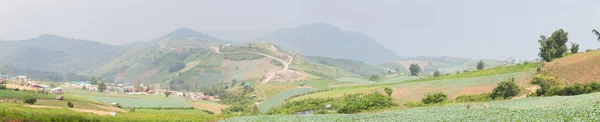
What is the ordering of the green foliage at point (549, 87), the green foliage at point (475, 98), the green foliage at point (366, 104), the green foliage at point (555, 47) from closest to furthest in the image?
the green foliage at point (549, 87), the green foliage at point (475, 98), the green foliage at point (366, 104), the green foliage at point (555, 47)

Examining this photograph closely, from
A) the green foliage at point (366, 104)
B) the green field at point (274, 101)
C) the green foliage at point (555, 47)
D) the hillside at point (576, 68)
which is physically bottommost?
the green field at point (274, 101)

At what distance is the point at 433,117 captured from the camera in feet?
159

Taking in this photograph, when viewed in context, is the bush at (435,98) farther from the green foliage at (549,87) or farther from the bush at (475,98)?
the green foliage at (549,87)

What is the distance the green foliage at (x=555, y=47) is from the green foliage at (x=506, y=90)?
33540 millimetres

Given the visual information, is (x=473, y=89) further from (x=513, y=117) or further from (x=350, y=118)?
(x=513, y=117)

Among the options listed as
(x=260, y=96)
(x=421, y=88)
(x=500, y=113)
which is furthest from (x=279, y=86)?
(x=500, y=113)

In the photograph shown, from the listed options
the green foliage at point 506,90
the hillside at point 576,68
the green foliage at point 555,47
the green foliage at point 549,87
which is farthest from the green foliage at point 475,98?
the green foliage at point 555,47

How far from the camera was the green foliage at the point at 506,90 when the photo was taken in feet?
228

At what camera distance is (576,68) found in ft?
252

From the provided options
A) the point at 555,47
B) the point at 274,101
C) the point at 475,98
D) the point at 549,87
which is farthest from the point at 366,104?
the point at 274,101

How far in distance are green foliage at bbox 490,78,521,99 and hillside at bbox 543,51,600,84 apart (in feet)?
38.5

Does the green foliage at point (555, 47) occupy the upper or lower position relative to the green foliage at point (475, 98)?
upper

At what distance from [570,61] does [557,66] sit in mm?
2867

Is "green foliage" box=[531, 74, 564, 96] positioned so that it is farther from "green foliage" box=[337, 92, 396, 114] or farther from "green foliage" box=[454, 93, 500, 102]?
"green foliage" box=[337, 92, 396, 114]
